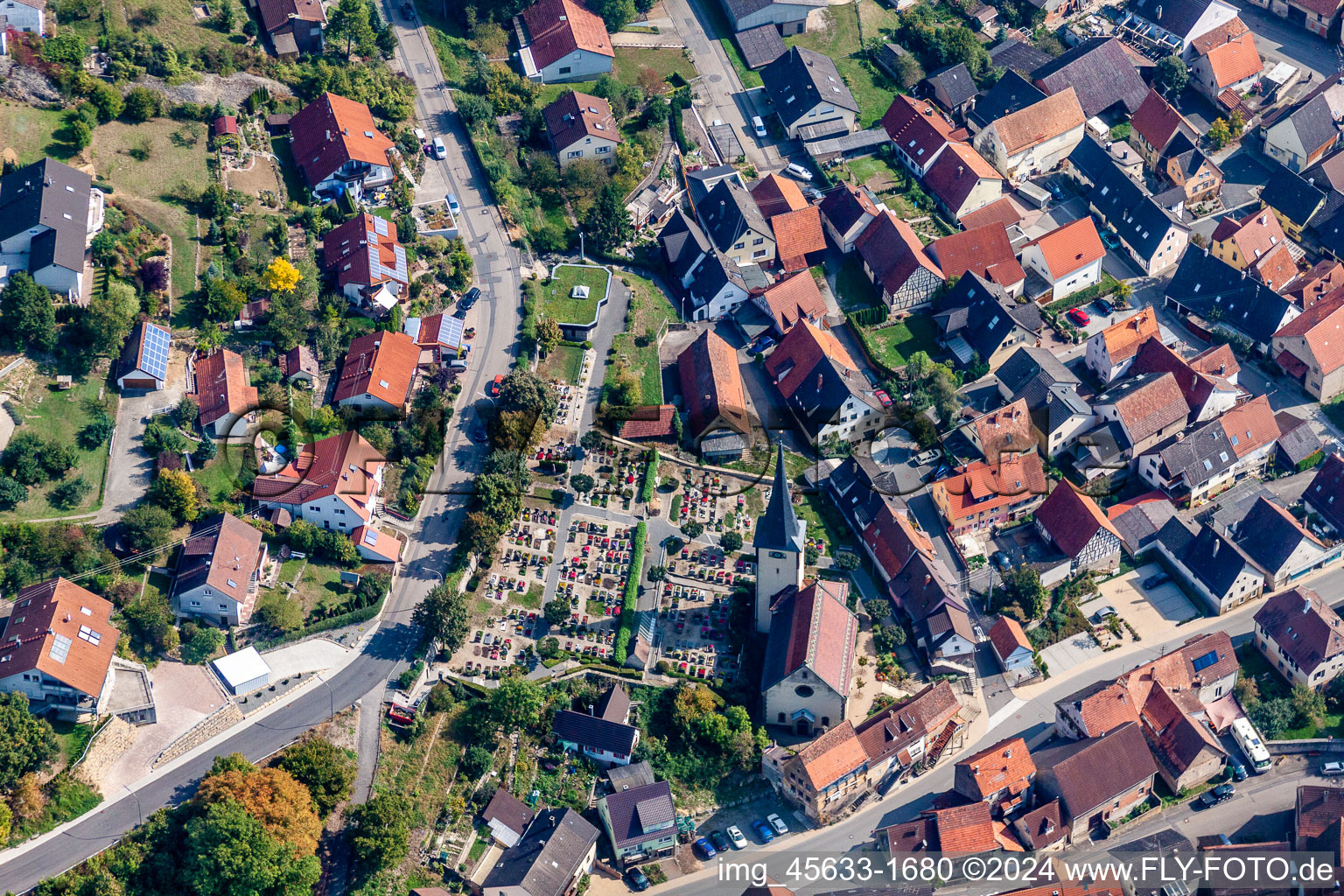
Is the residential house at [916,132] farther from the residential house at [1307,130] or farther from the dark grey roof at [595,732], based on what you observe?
the dark grey roof at [595,732]

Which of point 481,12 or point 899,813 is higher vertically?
point 481,12

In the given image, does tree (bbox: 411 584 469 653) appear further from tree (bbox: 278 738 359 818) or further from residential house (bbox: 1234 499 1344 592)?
residential house (bbox: 1234 499 1344 592)

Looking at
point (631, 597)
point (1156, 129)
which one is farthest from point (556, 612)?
point (1156, 129)

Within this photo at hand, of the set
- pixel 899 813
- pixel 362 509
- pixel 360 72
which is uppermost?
pixel 360 72

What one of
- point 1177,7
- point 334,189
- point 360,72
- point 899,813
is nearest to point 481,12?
point 360,72

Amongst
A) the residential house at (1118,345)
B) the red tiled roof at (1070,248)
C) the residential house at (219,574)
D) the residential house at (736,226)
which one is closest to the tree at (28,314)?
the residential house at (219,574)

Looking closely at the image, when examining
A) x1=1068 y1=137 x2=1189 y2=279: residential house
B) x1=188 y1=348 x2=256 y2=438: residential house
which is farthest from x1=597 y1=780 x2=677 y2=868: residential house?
x1=1068 y1=137 x2=1189 y2=279: residential house

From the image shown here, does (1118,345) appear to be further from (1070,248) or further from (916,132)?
(916,132)

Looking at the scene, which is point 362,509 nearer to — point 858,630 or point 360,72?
point 858,630
